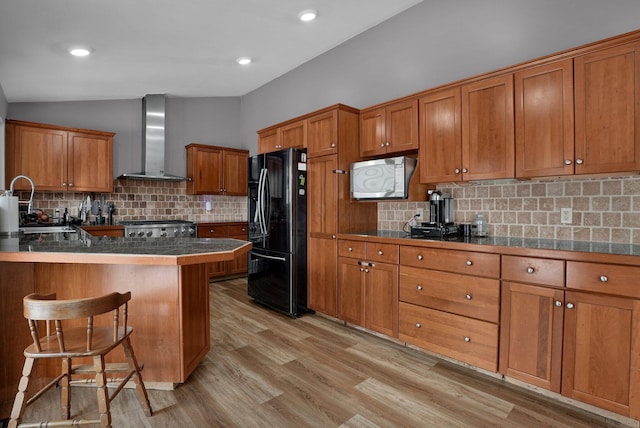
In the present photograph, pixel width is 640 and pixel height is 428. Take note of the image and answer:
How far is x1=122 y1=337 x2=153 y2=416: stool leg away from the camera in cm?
178

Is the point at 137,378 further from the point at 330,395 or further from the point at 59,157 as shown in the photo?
the point at 59,157

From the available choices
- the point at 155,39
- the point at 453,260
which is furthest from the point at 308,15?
the point at 453,260

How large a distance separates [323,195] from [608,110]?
231 centimetres

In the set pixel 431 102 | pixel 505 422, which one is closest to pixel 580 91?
pixel 431 102

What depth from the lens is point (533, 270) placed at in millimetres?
2047

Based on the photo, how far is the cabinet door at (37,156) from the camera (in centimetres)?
423

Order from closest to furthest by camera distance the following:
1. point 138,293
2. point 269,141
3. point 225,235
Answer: point 138,293, point 269,141, point 225,235

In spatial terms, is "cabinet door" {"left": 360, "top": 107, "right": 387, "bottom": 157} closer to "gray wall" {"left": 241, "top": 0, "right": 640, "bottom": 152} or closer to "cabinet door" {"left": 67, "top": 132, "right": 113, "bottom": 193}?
"gray wall" {"left": 241, "top": 0, "right": 640, "bottom": 152}

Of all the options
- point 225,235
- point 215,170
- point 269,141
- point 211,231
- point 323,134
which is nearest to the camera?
point 323,134

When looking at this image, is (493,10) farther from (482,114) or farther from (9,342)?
(9,342)

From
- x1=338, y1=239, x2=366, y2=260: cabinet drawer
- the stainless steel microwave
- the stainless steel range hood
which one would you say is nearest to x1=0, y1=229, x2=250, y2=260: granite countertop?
x1=338, y1=239, x2=366, y2=260: cabinet drawer

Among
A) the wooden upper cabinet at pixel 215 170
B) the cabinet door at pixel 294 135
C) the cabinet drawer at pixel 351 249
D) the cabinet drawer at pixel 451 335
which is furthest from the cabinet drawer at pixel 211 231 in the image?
the cabinet drawer at pixel 451 335

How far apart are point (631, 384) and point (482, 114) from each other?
185 centimetres

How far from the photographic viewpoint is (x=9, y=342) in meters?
1.96
